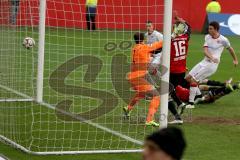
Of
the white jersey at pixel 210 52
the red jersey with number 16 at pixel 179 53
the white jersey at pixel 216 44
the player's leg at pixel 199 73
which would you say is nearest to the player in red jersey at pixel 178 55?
the red jersey with number 16 at pixel 179 53

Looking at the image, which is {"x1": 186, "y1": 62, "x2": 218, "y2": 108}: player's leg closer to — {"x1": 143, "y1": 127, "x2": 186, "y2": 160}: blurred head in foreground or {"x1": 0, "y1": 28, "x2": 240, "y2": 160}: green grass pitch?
{"x1": 0, "y1": 28, "x2": 240, "y2": 160}: green grass pitch

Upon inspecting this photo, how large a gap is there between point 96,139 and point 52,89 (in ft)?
16.8

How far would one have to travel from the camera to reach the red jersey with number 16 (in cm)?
1346

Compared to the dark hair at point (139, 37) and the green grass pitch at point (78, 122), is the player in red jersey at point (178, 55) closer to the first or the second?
the green grass pitch at point (78, 122)

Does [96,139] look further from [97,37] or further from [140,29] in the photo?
[97,37]

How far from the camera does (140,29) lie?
1237 centimetres

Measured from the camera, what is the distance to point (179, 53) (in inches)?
535

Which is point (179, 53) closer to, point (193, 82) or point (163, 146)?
point (193, 82)

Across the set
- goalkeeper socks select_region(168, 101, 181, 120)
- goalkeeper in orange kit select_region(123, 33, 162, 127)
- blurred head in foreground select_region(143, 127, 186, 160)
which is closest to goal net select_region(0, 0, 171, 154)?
goalkeeper in orange kit select_region(123, 33, 162, 127)

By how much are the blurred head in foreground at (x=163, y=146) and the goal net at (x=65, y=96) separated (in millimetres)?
6015

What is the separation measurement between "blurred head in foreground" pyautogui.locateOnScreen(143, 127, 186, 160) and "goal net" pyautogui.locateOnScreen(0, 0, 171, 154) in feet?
19.7

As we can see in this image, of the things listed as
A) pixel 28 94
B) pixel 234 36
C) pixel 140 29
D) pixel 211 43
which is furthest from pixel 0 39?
pixel 234 36

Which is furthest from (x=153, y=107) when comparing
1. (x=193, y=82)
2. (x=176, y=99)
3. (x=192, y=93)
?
(x=193, y=82)

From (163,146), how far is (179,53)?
9170 mm
